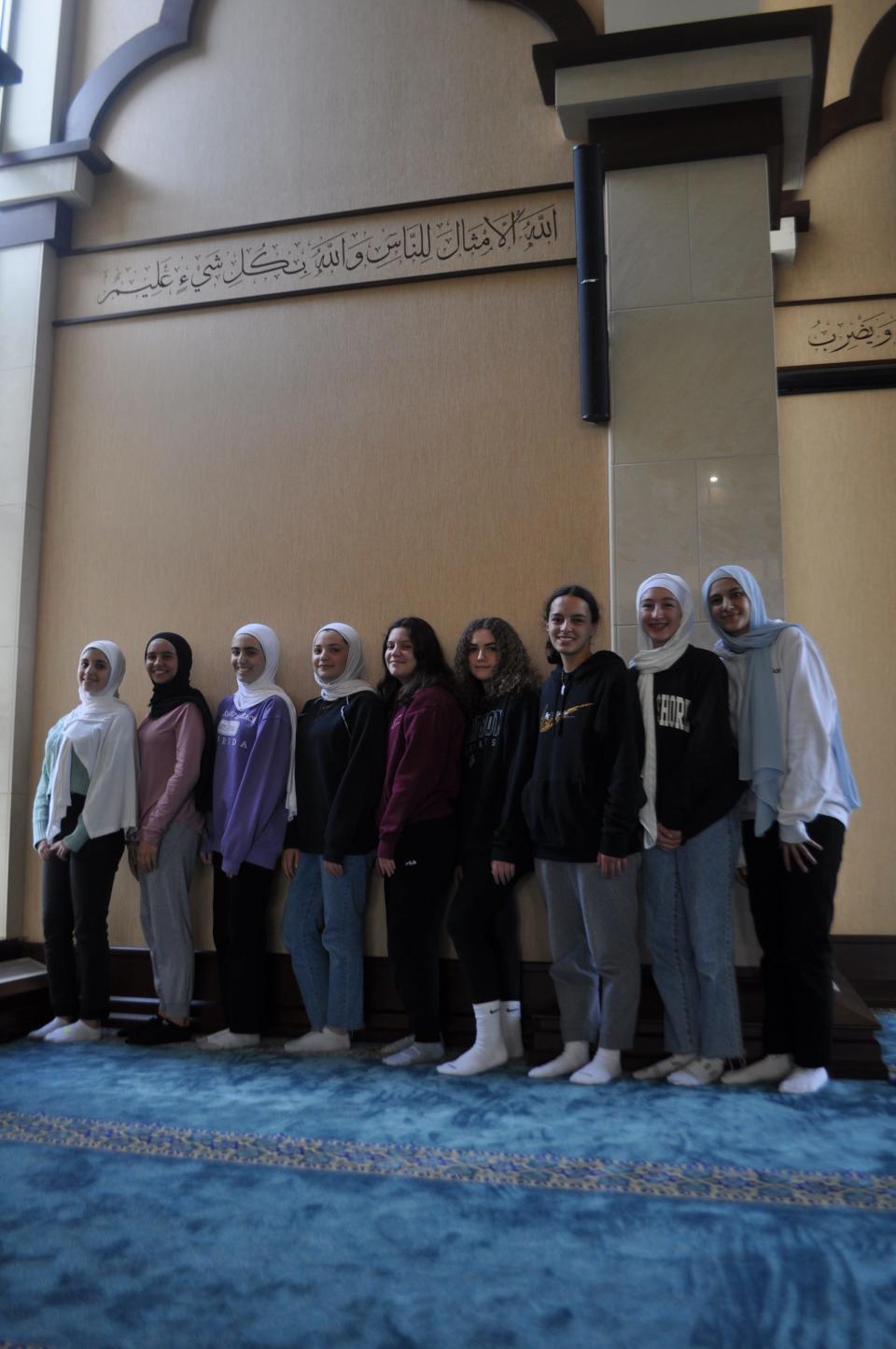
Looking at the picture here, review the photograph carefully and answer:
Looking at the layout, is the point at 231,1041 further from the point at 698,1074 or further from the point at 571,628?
the point at 571,628

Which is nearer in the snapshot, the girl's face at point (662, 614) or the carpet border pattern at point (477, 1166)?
the carpet border pattern at point (477, 1166)

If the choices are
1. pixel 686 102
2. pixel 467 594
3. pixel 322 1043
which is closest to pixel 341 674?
pixel 467 594

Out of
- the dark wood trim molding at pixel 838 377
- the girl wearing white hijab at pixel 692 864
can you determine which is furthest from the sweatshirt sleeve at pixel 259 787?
the dark wood trim molding at pixel 838 377

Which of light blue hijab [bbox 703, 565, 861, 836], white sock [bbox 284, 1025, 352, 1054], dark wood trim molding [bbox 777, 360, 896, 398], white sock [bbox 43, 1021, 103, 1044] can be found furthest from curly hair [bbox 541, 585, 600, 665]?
dark wood trim molding [bbox 777, 360, 896, 398]

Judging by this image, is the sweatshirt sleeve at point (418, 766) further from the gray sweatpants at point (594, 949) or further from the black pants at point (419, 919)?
the gray sweatpants at point (594, 949)

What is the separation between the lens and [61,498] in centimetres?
417

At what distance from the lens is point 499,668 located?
10.8 feet

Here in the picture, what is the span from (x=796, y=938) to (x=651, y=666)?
89cm

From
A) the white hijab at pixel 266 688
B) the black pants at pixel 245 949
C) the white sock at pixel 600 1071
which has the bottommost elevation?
the white sock at pixel 600 1071

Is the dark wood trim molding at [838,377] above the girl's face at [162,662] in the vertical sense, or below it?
above

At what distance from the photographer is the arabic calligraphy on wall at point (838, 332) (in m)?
4.96

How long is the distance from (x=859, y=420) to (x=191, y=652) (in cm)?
349

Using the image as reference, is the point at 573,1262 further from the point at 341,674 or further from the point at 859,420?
the point at 859,420

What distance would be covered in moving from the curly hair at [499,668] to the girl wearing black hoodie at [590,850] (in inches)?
9.4
